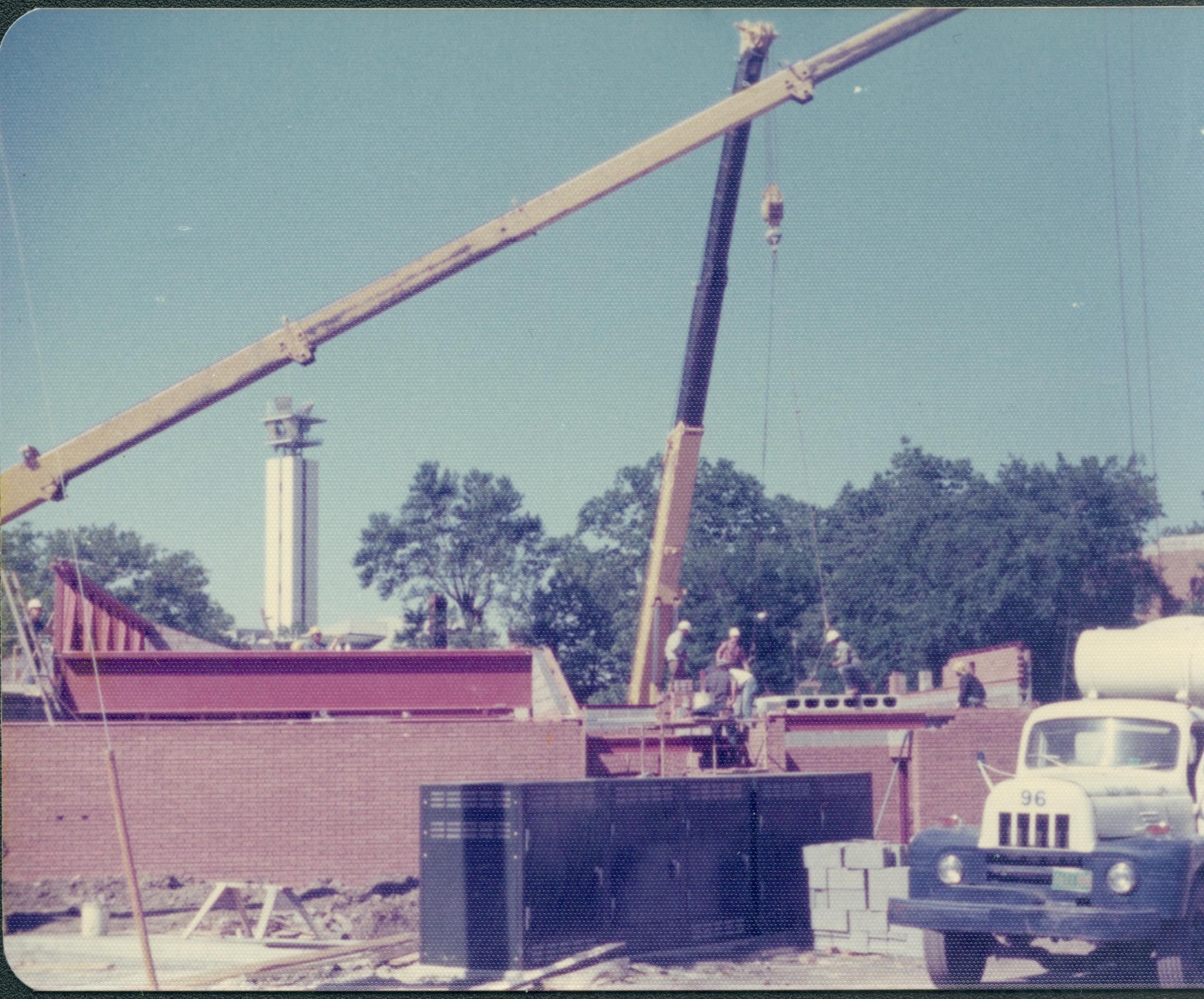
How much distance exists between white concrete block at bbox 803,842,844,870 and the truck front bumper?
240 centimetres

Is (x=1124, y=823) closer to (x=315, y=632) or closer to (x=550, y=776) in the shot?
(x=550, y=776)

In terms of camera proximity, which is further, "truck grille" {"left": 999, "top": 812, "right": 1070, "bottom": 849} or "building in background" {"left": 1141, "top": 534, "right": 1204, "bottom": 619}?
"building in background" {"left": 1141, "top": 534, "right": 1204, "bottom": 619}

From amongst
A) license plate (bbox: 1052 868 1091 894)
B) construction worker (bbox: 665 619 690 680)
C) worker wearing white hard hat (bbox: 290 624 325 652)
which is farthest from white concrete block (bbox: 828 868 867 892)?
worker wearing white hard hat (bbox: 290 624 325 652)

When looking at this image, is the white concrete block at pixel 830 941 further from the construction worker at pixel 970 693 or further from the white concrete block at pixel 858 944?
the construction worker at pixel 970 693

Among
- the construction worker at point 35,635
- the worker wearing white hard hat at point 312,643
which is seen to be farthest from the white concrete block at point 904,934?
the construction worker at point 35,635

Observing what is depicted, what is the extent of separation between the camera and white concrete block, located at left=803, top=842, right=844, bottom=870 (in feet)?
40.4

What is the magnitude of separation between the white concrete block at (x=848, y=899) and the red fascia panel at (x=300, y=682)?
17.8 ft

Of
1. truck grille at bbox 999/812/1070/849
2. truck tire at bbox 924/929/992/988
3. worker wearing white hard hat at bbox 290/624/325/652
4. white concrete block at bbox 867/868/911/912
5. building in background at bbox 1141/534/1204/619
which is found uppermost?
building in background at bbox 1141/534/1204/619

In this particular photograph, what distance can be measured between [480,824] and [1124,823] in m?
5.12

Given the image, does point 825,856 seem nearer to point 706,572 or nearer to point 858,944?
point 858,944

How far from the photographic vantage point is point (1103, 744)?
10297mm

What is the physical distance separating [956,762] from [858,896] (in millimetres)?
4914

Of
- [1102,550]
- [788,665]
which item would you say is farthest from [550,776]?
[788,665]

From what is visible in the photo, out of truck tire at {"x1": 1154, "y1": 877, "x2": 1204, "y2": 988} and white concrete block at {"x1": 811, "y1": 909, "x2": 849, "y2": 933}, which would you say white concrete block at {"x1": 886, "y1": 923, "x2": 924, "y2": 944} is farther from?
truck tire at {"x1": 1154, "y1": 877, "x2": 1204, "y2": 988}
